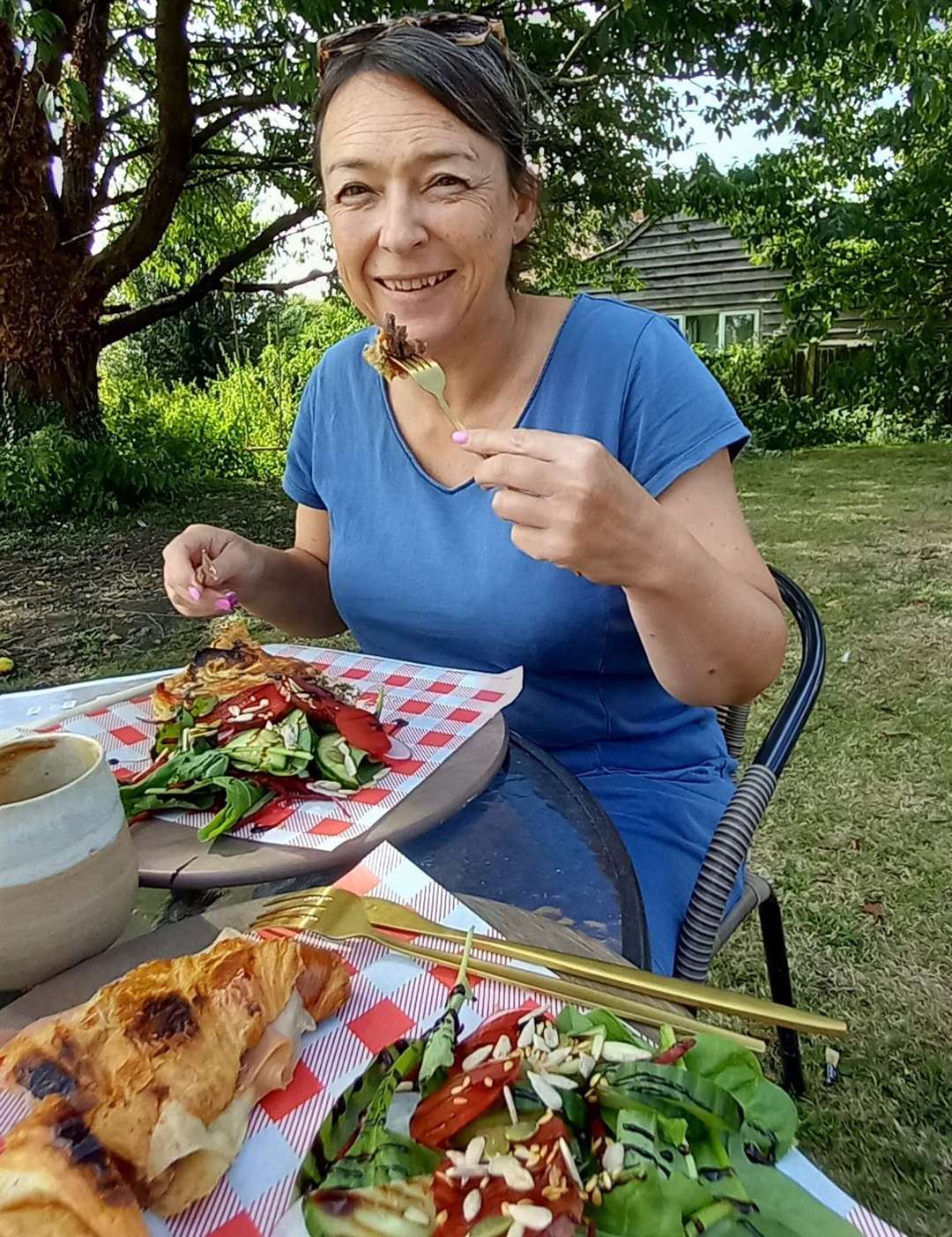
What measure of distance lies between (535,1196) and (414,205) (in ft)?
4.54

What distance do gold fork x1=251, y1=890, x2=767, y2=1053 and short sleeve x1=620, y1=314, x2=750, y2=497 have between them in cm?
87

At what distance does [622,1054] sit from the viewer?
701mm

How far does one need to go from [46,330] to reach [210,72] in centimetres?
276

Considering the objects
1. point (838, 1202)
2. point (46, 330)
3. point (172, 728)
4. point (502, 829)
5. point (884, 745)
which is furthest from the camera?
point (46, 330)

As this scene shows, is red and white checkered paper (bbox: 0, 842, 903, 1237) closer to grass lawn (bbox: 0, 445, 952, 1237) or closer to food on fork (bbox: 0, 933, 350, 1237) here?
food on fork (bbox: 0, 933, 350, 1237)

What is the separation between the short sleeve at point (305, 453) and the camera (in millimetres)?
2072

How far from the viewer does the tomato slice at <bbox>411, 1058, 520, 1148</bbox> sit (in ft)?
2.14

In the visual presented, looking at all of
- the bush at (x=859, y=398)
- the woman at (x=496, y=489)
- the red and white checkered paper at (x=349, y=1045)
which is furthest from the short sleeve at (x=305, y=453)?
the bush at (x=859, y=398)

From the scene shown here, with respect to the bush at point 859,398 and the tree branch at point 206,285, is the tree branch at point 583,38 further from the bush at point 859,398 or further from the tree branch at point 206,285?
the bush at point 859,398

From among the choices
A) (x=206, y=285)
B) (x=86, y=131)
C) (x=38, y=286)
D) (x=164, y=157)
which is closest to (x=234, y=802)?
Answer: (x=164, y=157)

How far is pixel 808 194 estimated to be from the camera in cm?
1195

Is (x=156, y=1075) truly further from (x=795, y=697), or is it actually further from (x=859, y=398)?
(x=859, y=398)

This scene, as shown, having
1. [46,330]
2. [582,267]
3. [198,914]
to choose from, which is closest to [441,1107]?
[198,914]

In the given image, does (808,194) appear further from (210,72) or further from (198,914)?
(198,914)
